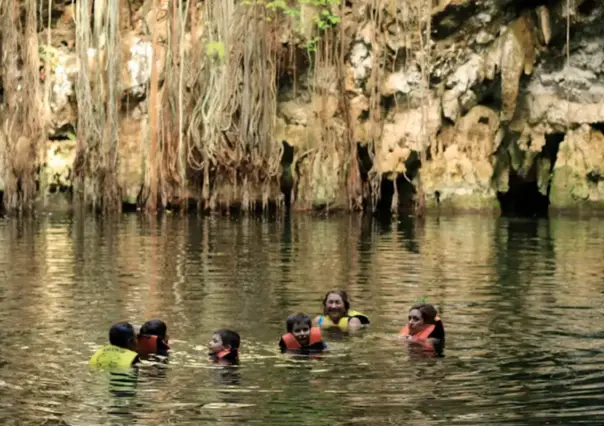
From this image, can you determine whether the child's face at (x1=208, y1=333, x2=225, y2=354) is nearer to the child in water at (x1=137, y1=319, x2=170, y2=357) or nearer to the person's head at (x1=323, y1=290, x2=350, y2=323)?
the child in water at (x1=137, y1=319, x2=170, y2=357)

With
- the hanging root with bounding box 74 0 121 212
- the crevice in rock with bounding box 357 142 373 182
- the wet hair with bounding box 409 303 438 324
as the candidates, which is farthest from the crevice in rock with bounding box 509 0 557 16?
the wet hair with bounding box 409 303 438 324

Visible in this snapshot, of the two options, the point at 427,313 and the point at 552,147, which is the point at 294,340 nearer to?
the point at 427,313

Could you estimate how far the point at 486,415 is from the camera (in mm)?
8438

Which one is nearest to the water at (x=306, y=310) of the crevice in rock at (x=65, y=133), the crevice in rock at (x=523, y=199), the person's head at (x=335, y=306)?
the person's head at (x=335, y=306)

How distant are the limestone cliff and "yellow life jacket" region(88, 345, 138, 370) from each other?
2007cm

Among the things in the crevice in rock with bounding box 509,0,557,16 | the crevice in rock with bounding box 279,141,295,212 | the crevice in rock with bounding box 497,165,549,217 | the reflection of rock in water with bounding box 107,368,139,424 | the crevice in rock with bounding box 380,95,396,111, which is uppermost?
the crevice in rock with bounding box 509,0,557,16

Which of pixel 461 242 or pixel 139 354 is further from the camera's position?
pixel 461 242

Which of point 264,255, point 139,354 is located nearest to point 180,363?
point 139,354

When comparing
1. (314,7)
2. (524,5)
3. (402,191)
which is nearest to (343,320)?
(314,7)

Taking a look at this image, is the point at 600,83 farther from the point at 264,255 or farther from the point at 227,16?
the point at 264,255

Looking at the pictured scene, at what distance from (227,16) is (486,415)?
74.5ft

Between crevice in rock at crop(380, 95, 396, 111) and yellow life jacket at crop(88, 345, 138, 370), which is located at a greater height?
crevice in rock at crop(380, 95, 396, 111)

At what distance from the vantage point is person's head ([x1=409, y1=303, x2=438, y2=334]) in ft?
37.3

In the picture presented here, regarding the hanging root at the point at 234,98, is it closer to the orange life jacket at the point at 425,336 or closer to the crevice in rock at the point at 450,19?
the crevice in rock at the point at 450,19
